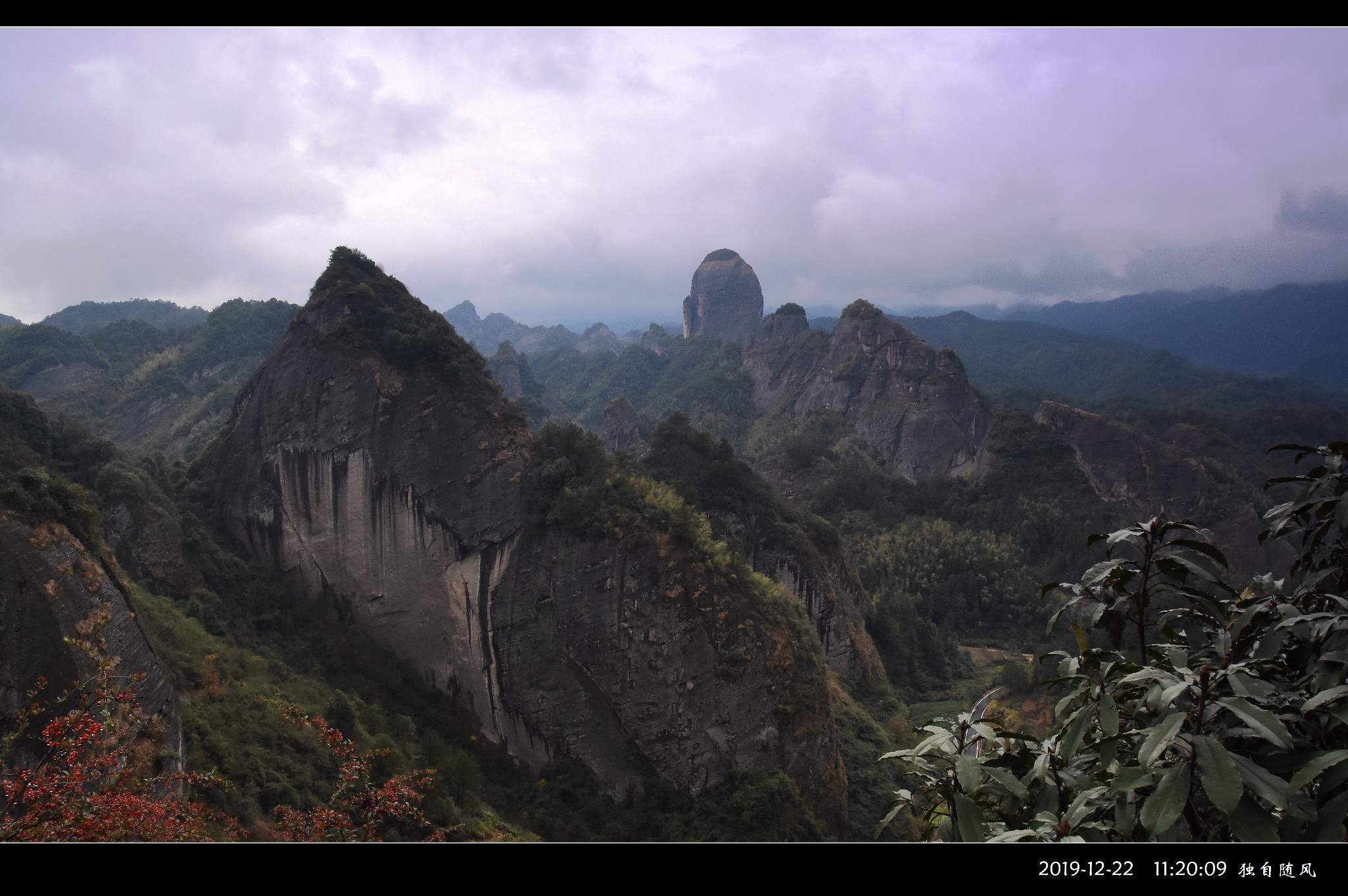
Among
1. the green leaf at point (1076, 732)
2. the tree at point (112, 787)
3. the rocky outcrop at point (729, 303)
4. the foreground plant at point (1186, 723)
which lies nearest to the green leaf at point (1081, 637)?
the foreground plant at point (1186, 723)

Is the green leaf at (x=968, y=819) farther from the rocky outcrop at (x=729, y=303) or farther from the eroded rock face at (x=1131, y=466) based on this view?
the rocky outcrop at (x=729, y=303)

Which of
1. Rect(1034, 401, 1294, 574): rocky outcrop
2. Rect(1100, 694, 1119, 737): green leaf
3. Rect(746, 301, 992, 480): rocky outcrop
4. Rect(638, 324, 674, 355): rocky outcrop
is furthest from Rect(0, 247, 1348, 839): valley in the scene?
Rect(638, 324, 674, 355): rocky outcrop

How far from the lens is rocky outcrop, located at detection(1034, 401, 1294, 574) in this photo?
6259cm

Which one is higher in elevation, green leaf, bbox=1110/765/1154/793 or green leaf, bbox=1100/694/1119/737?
green leaf, bbox=1100/694/1119/737

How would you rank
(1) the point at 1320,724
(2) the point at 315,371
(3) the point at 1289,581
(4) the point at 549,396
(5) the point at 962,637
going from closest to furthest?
1. (1) the point at 1320,724
2. (3) the point at 1289,581
3. (2) the point at 315,371
4. (5) the point at 962,637
5. (4) the point at 549,396

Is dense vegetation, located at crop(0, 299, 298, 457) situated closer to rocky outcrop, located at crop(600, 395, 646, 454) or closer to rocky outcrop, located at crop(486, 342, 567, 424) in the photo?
rocky outcrop, located at crop(486, 342, 567, 424)

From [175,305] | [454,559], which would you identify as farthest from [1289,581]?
[175,305]

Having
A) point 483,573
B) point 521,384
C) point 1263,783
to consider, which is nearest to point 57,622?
point 483,573

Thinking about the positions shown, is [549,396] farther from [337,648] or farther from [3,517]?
[3,517]

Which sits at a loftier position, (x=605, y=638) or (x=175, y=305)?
(x=175, y=305)

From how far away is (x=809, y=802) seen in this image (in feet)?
92.0

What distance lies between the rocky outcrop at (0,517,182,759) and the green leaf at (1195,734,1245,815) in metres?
19.8

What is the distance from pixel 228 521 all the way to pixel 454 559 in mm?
12931

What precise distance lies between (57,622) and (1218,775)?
22.7 metres
